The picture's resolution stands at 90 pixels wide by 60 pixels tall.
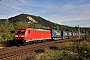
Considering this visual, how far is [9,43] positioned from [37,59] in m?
20.1

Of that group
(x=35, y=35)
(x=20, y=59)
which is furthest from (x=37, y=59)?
(x=35, y=35)

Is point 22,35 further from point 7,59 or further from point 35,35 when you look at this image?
point 7,59

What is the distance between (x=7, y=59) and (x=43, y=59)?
3.96 m

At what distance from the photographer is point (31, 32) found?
31641mm

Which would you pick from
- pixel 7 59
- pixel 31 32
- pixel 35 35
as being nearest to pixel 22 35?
pixel 31 32

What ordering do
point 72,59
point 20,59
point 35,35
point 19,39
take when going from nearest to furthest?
Result: point 72,59, point 20,59, point 19,39, point 35,35

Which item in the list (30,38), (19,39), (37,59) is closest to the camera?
(37,59)

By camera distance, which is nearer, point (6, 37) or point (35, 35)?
point (35, 35)

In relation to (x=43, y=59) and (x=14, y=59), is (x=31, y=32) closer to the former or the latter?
(x=14, y=59)

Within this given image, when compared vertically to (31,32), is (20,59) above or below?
below

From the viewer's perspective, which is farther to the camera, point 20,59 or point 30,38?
point 30,38

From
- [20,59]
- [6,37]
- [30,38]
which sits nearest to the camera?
[20,59]

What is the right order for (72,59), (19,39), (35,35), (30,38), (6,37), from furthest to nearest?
(6,37) → (35,35) → (30,38) → (19,39) → (72,59)

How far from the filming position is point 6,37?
36594mm
